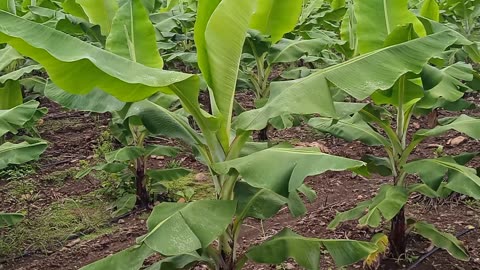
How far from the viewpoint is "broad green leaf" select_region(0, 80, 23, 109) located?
426cm

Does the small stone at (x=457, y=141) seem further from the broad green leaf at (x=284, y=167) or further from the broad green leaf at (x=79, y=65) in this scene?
the broad green leaf at (x=79, y=65)

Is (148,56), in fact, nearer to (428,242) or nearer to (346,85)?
(346,85)

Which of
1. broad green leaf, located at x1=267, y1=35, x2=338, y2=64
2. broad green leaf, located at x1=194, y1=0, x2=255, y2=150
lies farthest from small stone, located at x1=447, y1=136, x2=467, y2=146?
broad green leaf, located at x1=194, y1=0, x2=255, y2=150

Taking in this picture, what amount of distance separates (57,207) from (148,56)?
93.6 inches

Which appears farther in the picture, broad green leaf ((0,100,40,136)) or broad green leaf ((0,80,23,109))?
broad green leaf ((0,80,23,109))

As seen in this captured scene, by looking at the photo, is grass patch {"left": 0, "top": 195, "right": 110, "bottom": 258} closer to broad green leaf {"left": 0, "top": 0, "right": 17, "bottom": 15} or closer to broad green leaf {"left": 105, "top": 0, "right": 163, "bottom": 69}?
broad green leaf {"left": 105, "top": 0, "right": 163, "bottom": 69}

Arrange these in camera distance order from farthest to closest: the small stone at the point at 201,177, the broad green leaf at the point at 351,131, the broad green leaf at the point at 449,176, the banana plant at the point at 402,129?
1. the small stone at the point at 201,177
2. the broad green leaf at the point at 351,131
3. the banana plant at the point at 402,129
4. the broad green leaf at the point at 449,176

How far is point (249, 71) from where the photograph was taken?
5715 mm

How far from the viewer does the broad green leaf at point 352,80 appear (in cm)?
223

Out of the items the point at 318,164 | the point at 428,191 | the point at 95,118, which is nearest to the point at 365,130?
the point at 428,191

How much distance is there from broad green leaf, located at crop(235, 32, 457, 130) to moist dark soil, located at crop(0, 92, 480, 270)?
1456 millimetres

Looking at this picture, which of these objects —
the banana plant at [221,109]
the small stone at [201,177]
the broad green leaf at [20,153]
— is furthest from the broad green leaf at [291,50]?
the broad green leaf at [20,153]

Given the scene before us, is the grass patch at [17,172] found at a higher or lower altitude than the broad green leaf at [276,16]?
lower

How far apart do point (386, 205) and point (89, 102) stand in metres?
1.60
